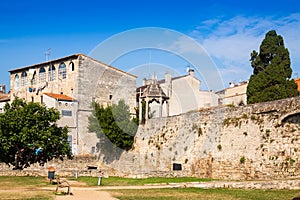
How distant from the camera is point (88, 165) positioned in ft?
132

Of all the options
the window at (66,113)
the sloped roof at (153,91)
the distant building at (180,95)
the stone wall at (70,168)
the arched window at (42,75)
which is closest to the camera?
the stone wall at (70,168)

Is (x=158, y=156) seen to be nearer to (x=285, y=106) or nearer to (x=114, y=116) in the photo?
(x=114, y=116)

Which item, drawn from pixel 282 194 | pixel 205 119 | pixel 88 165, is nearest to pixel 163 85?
pixel 88 165

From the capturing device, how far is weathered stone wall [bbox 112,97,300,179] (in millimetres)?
24078

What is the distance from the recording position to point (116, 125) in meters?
38.2

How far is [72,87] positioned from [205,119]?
1972 centimetres

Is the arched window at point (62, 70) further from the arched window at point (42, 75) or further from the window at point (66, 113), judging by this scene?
the window at point (66, 113)

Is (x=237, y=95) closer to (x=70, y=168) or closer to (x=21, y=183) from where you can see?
(x=70, y=168)

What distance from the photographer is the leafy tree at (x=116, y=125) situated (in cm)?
3791

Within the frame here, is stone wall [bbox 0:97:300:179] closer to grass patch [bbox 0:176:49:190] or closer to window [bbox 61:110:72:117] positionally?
grass patch [bbox 0:176:49:190]

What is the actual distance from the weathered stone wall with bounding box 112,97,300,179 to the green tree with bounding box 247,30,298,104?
242 inches

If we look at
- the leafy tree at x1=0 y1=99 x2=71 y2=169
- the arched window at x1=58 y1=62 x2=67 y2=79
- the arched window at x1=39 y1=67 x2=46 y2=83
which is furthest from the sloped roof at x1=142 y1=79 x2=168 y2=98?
the arched window at x1=39 y1=67 x2=46 y2=83

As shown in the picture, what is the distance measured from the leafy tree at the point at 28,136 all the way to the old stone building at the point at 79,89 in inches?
418

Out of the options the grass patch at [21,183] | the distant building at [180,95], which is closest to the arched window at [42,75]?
the distant building at [180,95]
